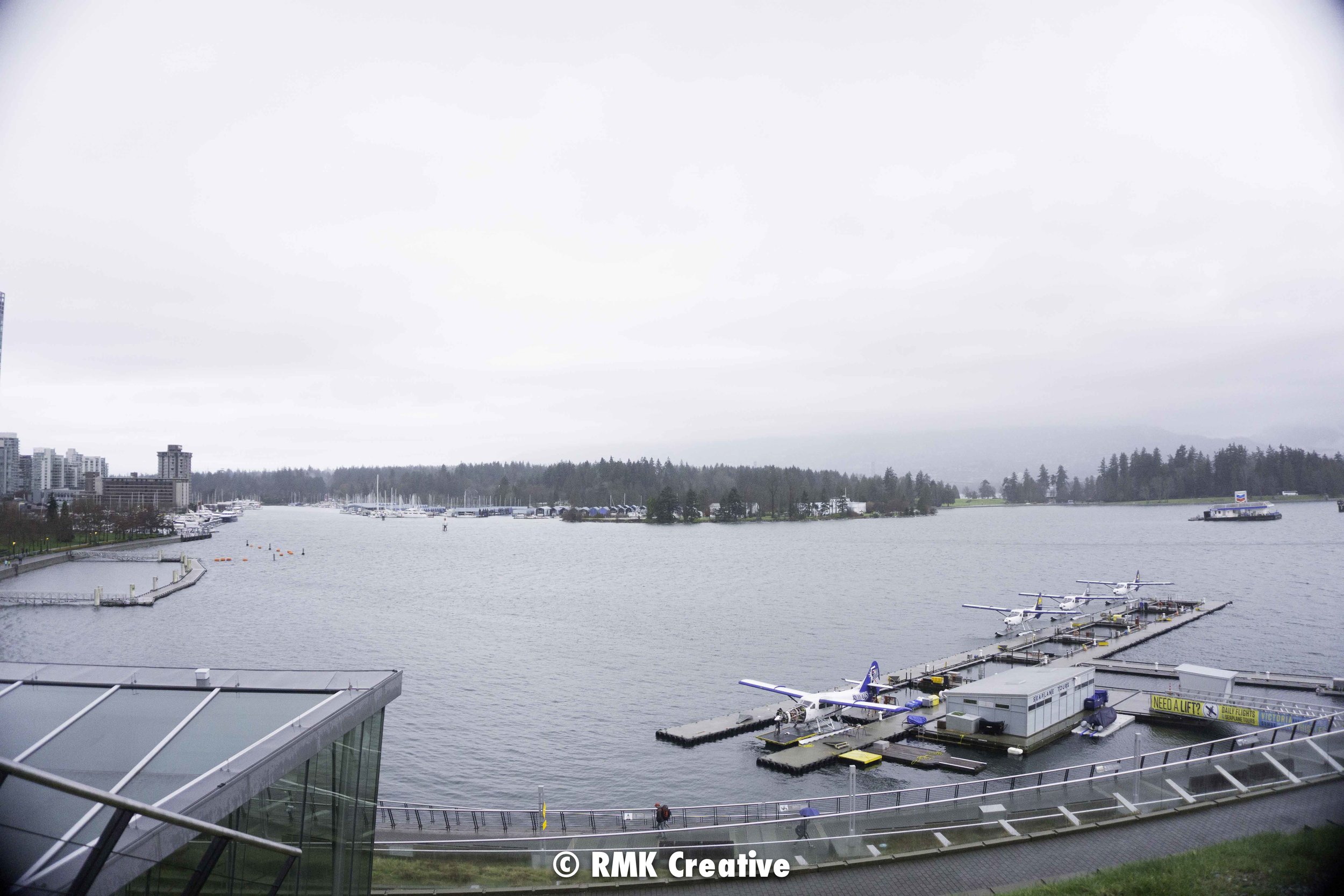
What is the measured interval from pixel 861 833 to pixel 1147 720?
25276 mm

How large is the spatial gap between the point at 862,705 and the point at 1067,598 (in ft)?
136

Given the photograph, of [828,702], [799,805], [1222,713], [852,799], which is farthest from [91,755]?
[1222,713]

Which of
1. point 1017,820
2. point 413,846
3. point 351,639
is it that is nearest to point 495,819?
point 413,846

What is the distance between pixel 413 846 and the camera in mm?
19516

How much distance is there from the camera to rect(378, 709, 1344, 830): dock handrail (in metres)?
21.9

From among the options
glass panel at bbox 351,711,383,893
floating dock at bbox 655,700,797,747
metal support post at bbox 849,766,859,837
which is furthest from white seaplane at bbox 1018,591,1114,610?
glass panel at bbox 351,711,383,893

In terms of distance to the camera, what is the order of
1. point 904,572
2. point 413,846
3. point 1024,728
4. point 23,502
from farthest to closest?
point 23,502 → point 904,572 → point 1024,728 → point 413,846

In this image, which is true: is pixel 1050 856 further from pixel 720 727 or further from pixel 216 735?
pixel 720 727

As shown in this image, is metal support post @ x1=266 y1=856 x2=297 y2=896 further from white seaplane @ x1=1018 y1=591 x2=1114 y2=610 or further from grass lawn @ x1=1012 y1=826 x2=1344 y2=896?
white seaplane @ x1=1018 y1=591 x2=1114 y2=610

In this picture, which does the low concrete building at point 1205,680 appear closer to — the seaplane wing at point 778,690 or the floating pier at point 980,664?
the floating pier at point 980,664

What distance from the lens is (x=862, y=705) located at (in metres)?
37.0

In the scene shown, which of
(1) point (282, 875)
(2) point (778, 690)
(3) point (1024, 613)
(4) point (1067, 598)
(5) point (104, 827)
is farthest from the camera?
(4) point (1067, 598)

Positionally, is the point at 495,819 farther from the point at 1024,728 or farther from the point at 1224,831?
the point at 1024,728

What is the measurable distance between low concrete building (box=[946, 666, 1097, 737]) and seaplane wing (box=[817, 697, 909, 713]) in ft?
8.49
